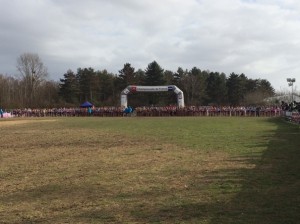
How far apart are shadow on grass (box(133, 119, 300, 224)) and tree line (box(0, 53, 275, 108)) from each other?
269 feet

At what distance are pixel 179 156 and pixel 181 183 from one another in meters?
4.39

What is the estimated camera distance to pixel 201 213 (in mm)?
6449

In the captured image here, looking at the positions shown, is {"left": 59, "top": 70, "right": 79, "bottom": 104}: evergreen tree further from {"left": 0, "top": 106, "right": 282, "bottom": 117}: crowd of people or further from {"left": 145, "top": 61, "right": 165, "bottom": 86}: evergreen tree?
{"left": 0, "top": 106, "right": 282, "bottom": 117}: crowd of people

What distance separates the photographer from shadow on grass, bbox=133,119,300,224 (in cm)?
614

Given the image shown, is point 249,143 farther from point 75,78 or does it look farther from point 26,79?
point 26,79

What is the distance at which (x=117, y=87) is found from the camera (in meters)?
103

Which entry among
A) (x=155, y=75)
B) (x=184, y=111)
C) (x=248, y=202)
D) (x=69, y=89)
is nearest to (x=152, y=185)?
(x=248, y=202)

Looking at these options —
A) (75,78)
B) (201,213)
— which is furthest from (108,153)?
(75,78)

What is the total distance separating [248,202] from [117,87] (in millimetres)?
96501

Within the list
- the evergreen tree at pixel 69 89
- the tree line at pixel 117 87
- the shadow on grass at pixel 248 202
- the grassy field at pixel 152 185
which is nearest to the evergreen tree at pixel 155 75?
the tree line at pixel 117 87

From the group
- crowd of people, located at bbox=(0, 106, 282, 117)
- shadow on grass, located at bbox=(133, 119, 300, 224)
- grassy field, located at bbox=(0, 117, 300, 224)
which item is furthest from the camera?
crowd of people, located at bbox=(0, 106, 282, 117)

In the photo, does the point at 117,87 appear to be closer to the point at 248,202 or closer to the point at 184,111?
the point at 184,111

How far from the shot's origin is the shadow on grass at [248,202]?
6145 mm

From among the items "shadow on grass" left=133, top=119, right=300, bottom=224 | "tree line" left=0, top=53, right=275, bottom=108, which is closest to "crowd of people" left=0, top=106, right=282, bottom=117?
"tree line" left=0, top=53, right=275, bottom=108
